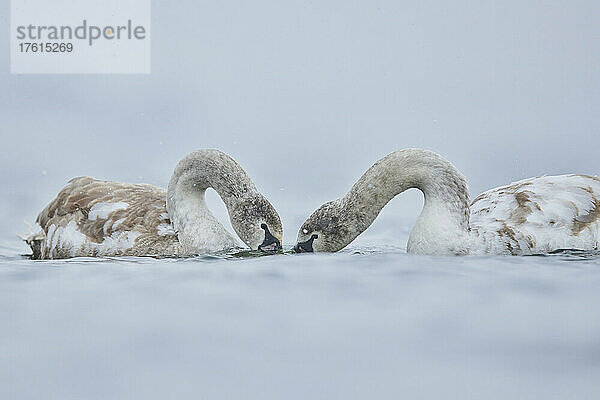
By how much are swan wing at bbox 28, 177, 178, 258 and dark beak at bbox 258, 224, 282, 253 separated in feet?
2.72

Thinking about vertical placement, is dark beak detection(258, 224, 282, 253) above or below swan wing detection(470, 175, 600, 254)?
below

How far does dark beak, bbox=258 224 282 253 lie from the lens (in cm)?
707

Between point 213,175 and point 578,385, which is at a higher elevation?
point 213,175

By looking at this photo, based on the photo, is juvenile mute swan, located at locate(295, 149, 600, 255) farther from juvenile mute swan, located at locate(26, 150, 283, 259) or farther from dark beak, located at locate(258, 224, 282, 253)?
juvenile mute swan, located at locate(26, 150, 283, 259)

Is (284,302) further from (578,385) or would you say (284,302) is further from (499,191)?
(499,191)

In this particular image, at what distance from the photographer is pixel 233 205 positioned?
7445 millimetres

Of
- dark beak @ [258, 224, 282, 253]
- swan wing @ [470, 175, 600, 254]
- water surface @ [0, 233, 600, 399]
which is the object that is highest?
swan wing @ [470, 175, 600, 254]

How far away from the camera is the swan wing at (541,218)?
6098 mm

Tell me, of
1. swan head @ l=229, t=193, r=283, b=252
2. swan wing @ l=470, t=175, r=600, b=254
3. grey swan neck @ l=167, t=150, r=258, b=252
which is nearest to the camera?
swan wing @ l=470, t=175, r=600, b=254

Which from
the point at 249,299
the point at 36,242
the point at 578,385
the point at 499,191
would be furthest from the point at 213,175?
the point at 578,385

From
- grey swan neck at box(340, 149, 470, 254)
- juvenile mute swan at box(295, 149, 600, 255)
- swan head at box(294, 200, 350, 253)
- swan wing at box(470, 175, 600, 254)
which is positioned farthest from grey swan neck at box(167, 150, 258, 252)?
swan wing at box(470, 175, 600, 254)

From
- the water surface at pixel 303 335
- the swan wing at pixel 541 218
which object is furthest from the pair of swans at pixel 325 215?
the water surface at pixel 303 335

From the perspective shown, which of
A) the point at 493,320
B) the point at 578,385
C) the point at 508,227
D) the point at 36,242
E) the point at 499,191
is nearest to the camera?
the point at 578,385

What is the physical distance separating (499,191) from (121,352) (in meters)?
4.94
